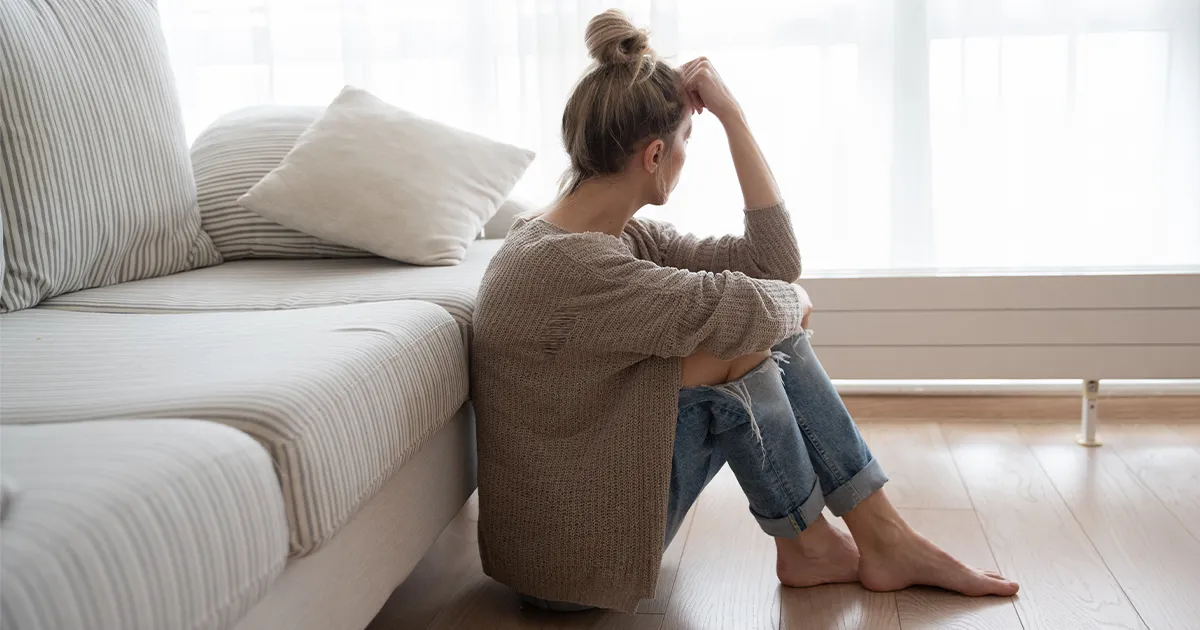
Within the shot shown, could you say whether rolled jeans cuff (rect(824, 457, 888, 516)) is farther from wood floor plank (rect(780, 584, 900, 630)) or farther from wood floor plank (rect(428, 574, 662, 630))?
wood floor plank (rect(428, 574, 662, 630))

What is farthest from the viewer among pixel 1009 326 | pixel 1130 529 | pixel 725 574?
pixel 1009 326

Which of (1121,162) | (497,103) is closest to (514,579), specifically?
(497,103)

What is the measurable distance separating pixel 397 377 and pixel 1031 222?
6.02ft

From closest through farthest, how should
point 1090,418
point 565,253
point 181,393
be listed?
point 181,393, point 565,253, point 1090,418

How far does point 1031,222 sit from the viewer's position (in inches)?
99.1

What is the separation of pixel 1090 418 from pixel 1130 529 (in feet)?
1.72

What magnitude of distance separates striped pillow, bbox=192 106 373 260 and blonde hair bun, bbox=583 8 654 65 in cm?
77

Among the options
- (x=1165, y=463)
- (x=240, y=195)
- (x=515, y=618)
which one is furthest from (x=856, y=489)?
(x=240, y=195)

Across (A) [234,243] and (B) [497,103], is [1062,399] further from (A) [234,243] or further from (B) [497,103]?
(A) [234,243]

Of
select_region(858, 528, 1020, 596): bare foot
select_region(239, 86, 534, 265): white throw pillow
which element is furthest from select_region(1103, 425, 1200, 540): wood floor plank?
select_region(239, 86, 534, 265): white throw pillow

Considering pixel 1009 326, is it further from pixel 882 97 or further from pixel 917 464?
pixel 882 97

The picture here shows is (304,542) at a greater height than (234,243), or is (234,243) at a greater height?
(234,243)

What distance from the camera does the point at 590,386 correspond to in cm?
136

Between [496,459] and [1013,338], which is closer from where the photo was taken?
[496,459]
